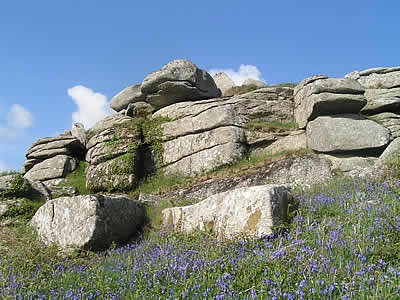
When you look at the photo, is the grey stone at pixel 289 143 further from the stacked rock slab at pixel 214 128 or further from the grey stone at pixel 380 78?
the grey stone at pixel 380 78

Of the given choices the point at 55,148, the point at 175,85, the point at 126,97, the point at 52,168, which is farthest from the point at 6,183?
the point at 126,97

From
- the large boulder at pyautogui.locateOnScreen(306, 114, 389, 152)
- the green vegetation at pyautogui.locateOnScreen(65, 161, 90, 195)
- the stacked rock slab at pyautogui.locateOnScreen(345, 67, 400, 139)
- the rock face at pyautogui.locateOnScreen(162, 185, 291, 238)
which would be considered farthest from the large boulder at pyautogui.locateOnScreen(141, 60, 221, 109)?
the rock face at pyautogui.locateOnScreen(162, 185, 291, 238)

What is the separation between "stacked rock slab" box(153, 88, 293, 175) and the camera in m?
15.8

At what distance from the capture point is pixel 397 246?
14.3ft

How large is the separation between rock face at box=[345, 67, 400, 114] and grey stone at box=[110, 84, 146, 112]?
40.8ft

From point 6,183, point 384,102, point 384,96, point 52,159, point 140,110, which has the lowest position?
point 6,183

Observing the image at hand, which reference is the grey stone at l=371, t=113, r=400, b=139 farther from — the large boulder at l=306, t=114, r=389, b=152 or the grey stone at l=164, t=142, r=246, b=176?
the grey stone at l=164, t=142, r=246, b=176

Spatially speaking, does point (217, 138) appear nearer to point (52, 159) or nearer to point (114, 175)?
point (114, 175)

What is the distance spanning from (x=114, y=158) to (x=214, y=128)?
4.63 meters

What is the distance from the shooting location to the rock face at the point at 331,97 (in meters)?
14.8

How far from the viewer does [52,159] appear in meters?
18.8

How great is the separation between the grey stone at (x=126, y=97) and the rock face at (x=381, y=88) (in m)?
12.4

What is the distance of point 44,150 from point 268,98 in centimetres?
1143

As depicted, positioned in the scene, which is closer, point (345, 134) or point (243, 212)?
point (243, 212)
